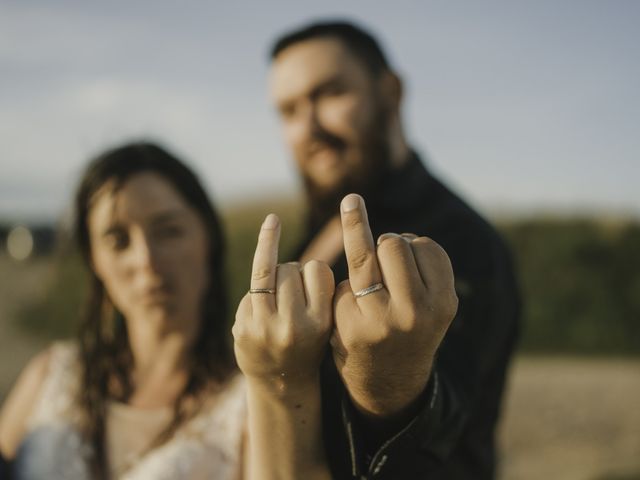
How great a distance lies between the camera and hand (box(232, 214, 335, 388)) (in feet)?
3.30

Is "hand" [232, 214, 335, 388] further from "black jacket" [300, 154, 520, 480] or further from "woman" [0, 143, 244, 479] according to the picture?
"woman" [0, 143, 244, 479]

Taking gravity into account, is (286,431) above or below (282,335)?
below

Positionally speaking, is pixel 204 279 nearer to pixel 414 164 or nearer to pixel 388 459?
pixel 414 164

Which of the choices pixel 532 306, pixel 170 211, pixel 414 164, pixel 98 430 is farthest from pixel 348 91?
pixel 532 306

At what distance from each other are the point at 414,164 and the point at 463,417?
1483 mm

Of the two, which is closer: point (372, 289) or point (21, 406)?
point (372, 289)

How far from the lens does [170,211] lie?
219 centimetres

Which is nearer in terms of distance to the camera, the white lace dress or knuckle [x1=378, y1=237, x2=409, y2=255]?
knuckle [x1=378, y1=237, x2=409, y2=255]

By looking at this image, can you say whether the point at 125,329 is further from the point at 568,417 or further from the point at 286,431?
the point at 568,417

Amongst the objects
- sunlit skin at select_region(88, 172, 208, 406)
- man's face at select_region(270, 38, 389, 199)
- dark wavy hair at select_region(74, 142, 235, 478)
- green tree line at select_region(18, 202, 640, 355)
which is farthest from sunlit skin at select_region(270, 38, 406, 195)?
green tree line at select_region(18, 202, 640, 355)

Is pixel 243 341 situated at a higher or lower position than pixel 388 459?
higher

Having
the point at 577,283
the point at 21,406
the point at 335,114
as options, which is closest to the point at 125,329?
the point at 21,406

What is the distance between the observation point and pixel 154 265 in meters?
2.10

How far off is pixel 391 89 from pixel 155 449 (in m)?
2.01
